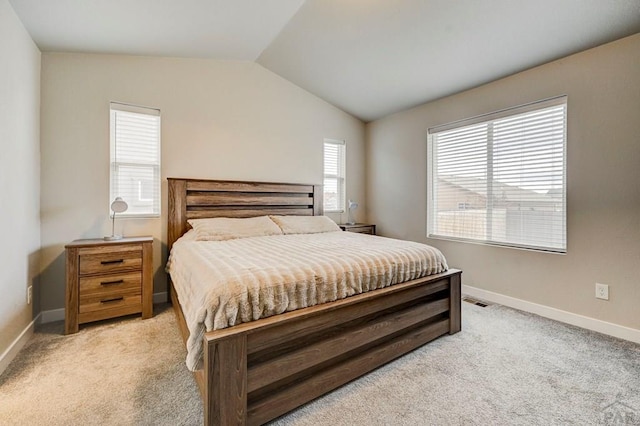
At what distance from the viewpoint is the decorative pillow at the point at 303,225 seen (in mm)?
3424

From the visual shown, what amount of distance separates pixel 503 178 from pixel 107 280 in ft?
13.2

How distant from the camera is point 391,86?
3570mm

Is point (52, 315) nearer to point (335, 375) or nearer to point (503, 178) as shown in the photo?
point (335, 375)

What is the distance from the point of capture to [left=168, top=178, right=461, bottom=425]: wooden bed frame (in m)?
1.29

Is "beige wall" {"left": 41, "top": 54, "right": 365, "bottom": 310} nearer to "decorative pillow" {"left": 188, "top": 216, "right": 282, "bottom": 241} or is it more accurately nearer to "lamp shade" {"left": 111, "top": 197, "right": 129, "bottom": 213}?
"lamp shade" {"left": 111, "top": 197, "right": 129, "bottom": 213}

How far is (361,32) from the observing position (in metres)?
2.78

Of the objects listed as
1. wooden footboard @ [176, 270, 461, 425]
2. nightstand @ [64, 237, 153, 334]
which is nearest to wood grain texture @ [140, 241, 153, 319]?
nightstand @ [64, 237, 153, 334]

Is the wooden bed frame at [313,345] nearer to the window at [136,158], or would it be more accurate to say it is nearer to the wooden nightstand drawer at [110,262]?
the wooden nightstand drawer at [110,262]

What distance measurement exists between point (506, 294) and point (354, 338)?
7.36ft

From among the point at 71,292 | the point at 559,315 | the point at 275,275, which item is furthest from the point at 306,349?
the point at 559,315

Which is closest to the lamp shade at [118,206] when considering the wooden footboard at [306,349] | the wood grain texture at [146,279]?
the wood grain texture at [146,279]

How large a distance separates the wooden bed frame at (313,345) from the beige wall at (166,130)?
1840 millimetres

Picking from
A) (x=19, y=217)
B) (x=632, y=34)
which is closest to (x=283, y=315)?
(x=19, y=217)

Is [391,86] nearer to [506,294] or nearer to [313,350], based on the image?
[506,294]
